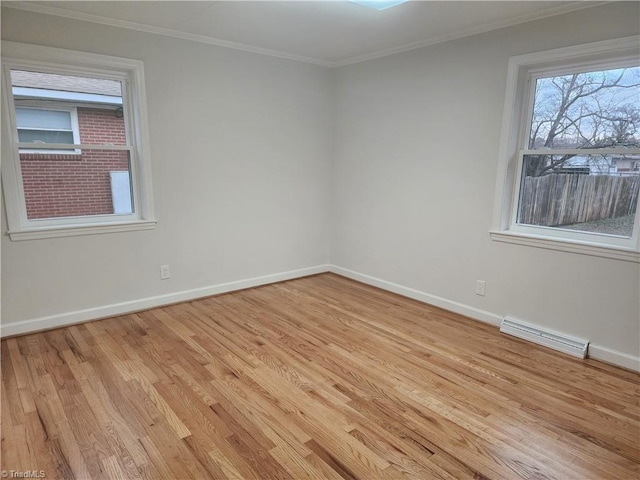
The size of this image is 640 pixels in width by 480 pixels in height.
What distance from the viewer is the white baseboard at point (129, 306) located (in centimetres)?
304

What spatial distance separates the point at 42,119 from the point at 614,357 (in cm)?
458

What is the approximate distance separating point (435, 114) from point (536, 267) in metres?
1.58

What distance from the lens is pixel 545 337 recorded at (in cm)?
298

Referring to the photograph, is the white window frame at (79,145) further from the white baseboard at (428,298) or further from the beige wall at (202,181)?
the white baseboard at (428,298)

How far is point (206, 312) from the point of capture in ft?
11.6

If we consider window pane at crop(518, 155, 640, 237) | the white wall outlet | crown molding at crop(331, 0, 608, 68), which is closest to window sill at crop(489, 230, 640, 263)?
window pane at crop(518, 155, 640, 237)

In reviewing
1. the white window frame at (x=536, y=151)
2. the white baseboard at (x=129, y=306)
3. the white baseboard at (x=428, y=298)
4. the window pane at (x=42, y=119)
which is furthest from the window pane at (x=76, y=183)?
the white window frame at (x=536, y=151)

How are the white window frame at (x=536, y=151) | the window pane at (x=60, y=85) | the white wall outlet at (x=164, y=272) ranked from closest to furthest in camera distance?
the white window frame at (x=536, y=151) < the window pane at (x=60, y=85) < the white wall outlet at (x=164, y=272)

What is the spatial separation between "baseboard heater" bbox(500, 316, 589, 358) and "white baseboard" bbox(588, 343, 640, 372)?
0.18ft

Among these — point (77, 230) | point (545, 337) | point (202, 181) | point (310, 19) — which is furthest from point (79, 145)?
point (545, 337)

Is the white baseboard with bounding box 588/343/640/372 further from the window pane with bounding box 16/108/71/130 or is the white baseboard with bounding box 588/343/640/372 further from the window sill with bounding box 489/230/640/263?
the window pane with bounding box 16/108/71/130

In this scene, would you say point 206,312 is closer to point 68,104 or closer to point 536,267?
point 68,104

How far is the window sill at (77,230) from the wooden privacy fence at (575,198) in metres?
3.23

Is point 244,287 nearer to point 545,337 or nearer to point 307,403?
point 307,403
